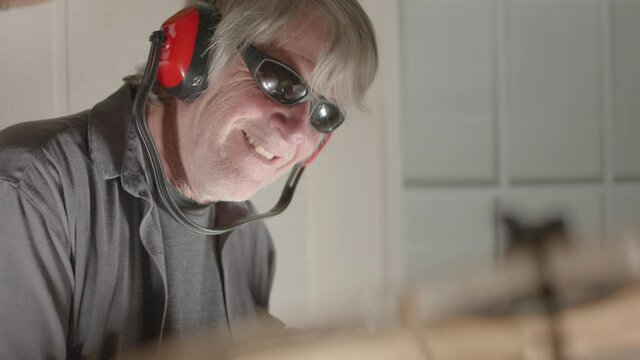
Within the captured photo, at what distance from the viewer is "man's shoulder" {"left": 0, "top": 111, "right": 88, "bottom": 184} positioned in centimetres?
62

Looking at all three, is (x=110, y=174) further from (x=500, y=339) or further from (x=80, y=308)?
(x=500, y=339)

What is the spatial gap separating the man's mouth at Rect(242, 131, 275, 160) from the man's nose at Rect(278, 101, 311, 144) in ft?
0.09

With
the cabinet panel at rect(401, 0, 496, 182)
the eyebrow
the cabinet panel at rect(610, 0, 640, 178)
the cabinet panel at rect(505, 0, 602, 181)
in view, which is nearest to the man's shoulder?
the eyebrow

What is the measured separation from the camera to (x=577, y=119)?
76 cm

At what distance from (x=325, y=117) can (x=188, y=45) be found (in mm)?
166

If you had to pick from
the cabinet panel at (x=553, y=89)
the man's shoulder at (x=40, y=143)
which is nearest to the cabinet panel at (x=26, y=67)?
the man's shoulder at (x=40, y=143)

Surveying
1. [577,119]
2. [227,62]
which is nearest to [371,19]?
[227,62]

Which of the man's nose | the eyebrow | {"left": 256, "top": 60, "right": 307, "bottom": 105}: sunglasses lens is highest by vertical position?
the eyebrow

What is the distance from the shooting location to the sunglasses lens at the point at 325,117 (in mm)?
680

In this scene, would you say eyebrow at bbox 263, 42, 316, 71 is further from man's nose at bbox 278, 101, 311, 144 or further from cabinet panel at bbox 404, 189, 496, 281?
cabinet panel at bbox 404, 189, 496, 281

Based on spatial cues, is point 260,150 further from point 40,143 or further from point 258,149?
point 40,143

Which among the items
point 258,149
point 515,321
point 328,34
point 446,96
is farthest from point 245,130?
point 515,321

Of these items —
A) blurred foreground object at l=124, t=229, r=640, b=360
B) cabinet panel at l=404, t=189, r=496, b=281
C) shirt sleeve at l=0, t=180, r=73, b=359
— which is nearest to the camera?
blurred foreground object at l=124, t=229, r=640, b=360

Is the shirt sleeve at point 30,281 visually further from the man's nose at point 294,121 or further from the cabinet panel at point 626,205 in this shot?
the cabinet panel at point 626,205
